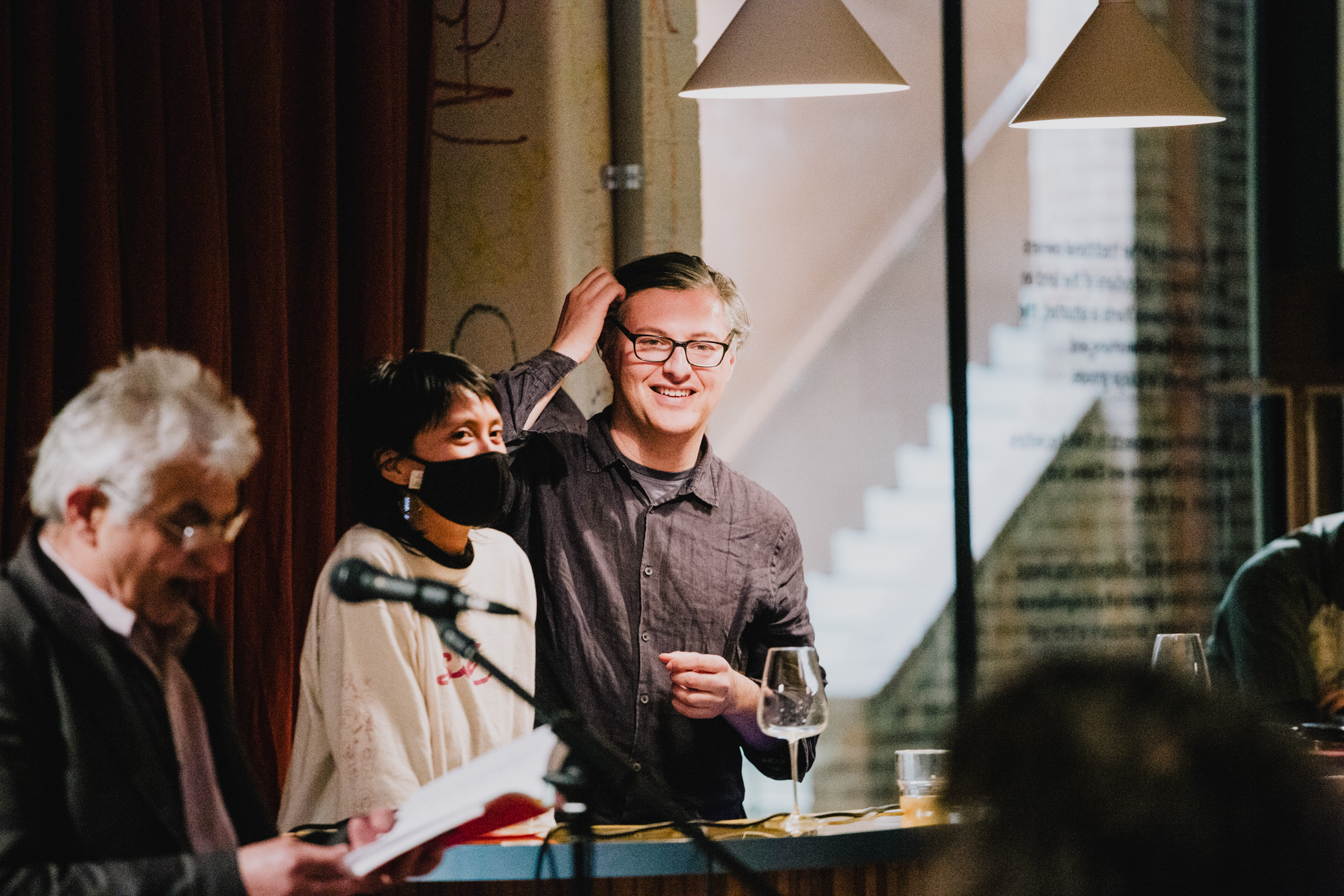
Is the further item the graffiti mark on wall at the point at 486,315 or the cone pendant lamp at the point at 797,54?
the graffiti mark on wall at the point at 486,315

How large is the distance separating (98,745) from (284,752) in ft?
5.63

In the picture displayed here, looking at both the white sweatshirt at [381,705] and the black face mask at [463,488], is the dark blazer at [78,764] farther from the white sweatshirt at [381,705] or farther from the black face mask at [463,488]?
the black face mask at [463,488]

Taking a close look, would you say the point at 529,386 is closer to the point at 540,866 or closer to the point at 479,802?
the point at 540,866

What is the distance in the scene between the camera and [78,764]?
1.56 meters

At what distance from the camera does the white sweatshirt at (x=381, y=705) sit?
225 cm

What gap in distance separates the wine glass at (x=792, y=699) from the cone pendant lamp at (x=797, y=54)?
102cm

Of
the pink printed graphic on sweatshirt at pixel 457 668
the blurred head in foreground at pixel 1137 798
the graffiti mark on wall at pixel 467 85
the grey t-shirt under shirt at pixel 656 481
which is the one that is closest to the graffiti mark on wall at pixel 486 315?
the graffiti mark on wall at pixel 467 85

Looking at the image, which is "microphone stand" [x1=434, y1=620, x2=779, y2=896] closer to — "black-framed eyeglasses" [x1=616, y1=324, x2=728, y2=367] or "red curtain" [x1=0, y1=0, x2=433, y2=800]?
"black-framed eyeglasses" [x1=616, y1=324, x2=728, y2=367]

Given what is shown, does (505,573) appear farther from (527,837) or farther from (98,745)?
(98,745)

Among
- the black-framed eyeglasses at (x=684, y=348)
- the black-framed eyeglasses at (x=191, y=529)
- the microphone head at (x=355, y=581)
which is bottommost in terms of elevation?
the microphone head at (x=355, y=581)

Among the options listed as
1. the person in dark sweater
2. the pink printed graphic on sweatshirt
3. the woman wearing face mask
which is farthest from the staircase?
A: the pink printed graphic on sweatshirt

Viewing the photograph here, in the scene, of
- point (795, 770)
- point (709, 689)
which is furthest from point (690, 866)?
point (709, 689)

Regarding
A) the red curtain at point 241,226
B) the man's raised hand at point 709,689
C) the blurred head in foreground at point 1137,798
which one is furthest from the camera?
the red curtain at point 241,226

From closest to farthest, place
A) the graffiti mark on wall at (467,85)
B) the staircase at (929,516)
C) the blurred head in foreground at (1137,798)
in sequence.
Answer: the blurred head in foreground at (1137,798) < the graffiti mark on wall at (467,85) < the staircase at (929,516)
